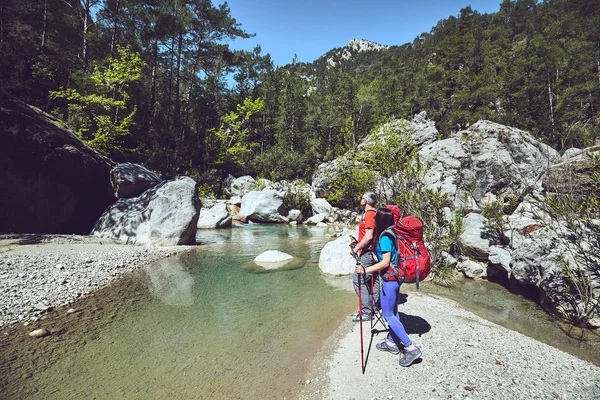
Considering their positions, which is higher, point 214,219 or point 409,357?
point 409,357

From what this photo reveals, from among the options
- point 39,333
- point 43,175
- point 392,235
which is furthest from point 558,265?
point 43,175

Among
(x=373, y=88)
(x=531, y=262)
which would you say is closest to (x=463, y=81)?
(x=373, y=88)

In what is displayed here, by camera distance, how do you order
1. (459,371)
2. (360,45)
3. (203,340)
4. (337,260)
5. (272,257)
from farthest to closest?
(360,45)
(272,257)
(337,260)
(203,340)
(459,371)

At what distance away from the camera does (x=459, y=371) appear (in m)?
3.71

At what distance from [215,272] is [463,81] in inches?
2258

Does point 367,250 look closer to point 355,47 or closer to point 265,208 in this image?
point 265,208

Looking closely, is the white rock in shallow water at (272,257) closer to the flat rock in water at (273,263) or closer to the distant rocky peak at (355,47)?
the flat rock in water at (273,263)

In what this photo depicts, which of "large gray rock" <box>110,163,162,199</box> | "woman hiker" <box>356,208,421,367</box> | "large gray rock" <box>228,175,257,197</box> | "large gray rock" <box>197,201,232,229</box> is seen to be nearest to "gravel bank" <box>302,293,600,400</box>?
"woman hiker" <box>356,208,421,367</box>

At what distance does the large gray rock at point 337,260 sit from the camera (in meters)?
9.20

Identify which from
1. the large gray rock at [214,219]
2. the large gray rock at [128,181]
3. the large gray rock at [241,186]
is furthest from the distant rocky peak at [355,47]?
the large gray rock at [128,181]

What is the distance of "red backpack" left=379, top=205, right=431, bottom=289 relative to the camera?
3.76 meters

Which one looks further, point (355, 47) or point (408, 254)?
point (355, 47)

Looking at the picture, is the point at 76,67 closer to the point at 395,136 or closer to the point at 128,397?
the point at 395,136

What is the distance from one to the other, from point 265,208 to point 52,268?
16454 mm
